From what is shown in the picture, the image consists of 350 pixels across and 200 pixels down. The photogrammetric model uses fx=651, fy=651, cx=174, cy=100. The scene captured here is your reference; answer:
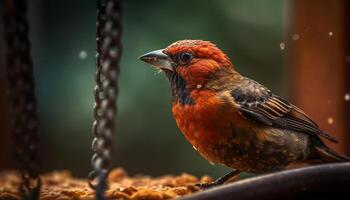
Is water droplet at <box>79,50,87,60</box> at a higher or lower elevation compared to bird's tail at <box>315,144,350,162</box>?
higher

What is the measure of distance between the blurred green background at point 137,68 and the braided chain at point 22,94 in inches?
213

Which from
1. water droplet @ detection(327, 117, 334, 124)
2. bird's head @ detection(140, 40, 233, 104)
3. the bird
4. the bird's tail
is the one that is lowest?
the bird's tail

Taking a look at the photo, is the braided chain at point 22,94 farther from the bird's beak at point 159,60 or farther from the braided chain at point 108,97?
the bird's beak at point 159,60

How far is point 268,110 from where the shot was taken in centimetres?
348

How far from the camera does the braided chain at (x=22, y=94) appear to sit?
234 centimetres

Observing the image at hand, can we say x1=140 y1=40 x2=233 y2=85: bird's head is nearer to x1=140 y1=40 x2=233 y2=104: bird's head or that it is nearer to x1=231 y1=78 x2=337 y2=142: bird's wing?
x1=140 y1=40 x2=233 y2=104: bird's head

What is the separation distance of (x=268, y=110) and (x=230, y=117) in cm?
33

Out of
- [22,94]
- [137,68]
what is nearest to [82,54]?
[137,68]

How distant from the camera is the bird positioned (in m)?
3.22

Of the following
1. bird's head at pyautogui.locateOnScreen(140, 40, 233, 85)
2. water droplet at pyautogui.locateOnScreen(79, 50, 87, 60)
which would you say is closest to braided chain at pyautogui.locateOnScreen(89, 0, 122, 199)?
bird's head at pyautogui.locateOnScreen(140, 40, 233, 85)

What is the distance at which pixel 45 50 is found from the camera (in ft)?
27.4

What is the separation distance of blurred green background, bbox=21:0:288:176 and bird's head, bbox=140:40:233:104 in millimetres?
4405

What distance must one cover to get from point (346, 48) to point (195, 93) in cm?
163

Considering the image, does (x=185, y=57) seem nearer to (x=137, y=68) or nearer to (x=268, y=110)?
(x=268, y=110)
